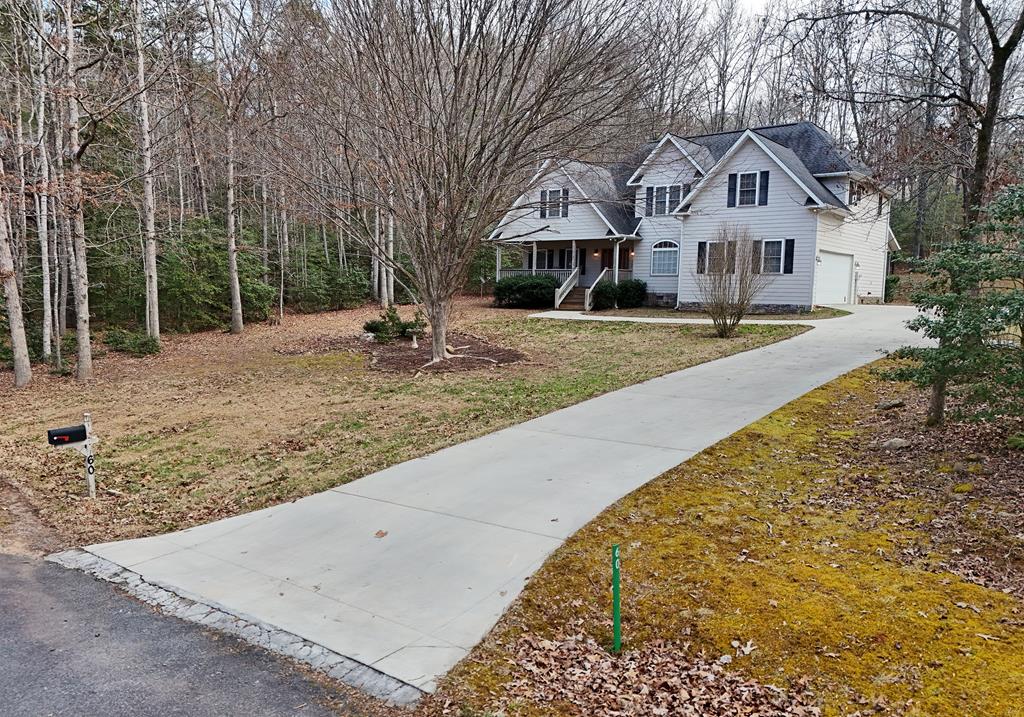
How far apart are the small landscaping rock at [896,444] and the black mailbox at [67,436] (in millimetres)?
8147

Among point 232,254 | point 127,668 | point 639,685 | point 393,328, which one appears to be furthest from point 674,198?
point 127,668

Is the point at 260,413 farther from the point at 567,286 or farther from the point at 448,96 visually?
the point at 567,286

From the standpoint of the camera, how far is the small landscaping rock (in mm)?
6879

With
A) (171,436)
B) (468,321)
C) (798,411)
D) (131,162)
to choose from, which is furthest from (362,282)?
(798,411)

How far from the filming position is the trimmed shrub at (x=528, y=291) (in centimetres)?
2772

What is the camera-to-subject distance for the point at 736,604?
405 centimetres

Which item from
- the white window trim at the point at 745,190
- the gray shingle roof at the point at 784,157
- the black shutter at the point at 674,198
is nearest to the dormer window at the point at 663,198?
the black shutter at the point at 674,198

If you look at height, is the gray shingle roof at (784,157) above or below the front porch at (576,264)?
above

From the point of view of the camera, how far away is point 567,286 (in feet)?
92.4

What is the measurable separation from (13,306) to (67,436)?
883cm

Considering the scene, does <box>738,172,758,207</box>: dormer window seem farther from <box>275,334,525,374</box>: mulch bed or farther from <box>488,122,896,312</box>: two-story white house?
<box>275,334,525,374</box>: mulch bed

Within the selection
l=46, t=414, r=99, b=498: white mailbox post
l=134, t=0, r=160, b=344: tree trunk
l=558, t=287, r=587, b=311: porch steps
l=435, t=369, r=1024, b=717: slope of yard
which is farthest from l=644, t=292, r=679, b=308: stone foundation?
l=46, t=414, r=99, b=498: white mailbox post

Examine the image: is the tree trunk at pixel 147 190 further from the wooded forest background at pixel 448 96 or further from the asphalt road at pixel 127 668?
the asphalt road at pixel 127 668

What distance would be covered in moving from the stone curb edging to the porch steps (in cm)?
2368
